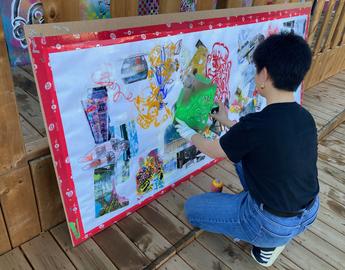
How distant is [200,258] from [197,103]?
784 mm

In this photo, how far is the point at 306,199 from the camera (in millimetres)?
1394

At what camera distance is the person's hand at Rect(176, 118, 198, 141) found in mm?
1652

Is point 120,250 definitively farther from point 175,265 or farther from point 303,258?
point 303,258

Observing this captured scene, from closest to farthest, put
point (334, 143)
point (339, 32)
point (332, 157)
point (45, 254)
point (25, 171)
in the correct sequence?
1. point (25, 171)
2. point (45, 254)
3. point (332, 157)
4. point (334, 143)
5. point (339, 32)

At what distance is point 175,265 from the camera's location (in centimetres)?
149

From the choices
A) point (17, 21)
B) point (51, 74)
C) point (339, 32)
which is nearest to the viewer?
point (51, 74)

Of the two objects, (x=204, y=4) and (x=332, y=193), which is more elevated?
(x=204, y=4)

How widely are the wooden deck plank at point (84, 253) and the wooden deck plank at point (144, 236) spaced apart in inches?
6.4

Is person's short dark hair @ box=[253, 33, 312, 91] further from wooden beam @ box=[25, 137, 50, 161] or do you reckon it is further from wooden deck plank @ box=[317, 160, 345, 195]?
wooden deck plank @ box=[317, 160, 345, 195]

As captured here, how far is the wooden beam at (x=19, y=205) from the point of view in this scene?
51.7 inches

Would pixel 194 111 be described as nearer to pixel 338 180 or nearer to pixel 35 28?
pixel 35 28

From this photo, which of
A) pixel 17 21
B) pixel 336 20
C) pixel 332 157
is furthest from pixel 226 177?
pixel 336 20

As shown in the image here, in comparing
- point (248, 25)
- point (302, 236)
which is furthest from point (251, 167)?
point (248, 25)

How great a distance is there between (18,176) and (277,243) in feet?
3.75
